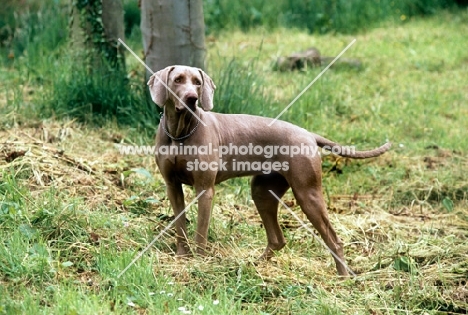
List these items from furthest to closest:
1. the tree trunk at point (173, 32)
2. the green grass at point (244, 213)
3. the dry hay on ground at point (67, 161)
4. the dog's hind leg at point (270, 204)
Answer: the tree trunk at point (173, 32) < the dry hay on ground at point (67, 161) < the dog's hind leg at point (270, 204) < the green grass at point (244, 213)

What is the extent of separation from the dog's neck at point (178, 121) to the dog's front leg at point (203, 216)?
1.32 feet

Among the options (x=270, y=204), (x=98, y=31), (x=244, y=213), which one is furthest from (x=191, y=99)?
(x=98, y=31)

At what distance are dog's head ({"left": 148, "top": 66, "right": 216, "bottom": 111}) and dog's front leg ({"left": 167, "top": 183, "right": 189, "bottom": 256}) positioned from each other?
62 centimetres

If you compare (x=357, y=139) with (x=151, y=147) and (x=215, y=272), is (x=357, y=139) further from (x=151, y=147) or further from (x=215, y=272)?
(x=215, y=272)

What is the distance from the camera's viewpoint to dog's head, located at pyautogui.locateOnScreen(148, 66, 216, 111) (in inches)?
194

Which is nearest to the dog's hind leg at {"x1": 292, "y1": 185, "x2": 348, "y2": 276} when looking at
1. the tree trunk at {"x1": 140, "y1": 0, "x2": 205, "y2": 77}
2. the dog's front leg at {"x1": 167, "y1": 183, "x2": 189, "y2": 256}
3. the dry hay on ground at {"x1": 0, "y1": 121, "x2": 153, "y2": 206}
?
the dog's front leg at {"x1": 167, "y1": 183, "x2": 189, "y2": 256}

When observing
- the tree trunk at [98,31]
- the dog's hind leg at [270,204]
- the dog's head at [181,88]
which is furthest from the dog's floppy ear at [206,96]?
the tree trunk at [98,31]

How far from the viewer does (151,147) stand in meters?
7.22

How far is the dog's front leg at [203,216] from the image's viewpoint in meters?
5.18

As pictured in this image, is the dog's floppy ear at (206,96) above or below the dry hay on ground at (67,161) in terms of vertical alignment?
above

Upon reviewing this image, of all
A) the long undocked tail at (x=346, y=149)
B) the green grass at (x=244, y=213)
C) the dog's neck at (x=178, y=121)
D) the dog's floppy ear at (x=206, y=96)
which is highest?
the dog's floppy ear at (x=206, y=96)

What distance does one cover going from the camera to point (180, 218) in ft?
17.6

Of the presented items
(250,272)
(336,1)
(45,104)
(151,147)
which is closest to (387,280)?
(250,272)

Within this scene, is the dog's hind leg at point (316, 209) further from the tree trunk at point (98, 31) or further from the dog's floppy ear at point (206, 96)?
the tree trunk at point (98, 31)
